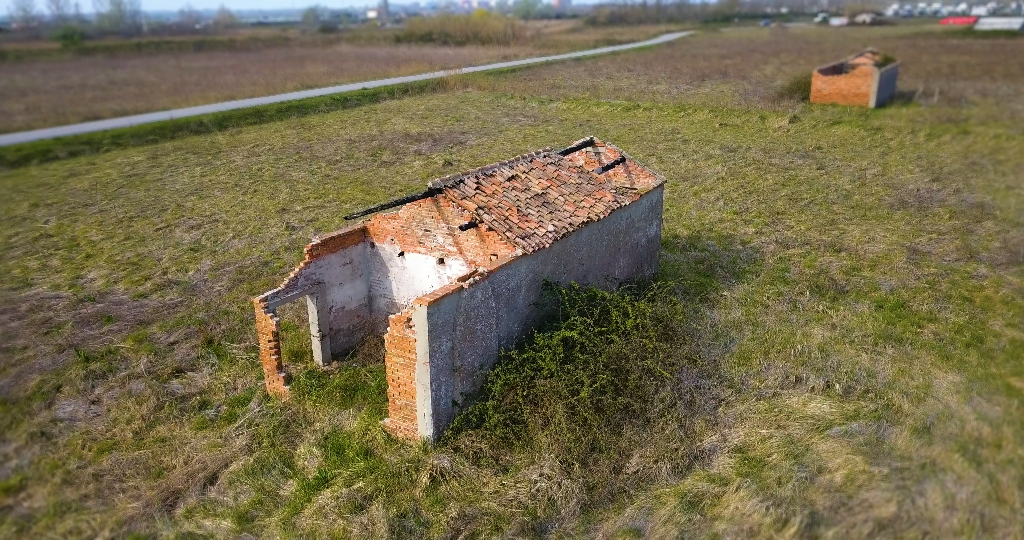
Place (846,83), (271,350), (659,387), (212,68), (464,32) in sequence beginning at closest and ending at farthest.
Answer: (659,387)
(271,350)
(212,68)
(846,83)
(464,32)

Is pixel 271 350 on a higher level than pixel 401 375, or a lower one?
lower

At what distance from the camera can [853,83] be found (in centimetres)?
2370

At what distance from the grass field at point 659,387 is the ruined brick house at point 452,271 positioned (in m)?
0.52

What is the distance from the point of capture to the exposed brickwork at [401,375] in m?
6.84

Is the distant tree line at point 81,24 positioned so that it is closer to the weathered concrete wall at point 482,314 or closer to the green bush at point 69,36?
the green bush at point 69,36

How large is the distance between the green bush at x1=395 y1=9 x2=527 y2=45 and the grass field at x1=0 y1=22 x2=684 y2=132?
46.7 inches

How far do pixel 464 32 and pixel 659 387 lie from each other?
48.8 meters

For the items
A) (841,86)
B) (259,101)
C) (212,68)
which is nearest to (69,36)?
(212,68)

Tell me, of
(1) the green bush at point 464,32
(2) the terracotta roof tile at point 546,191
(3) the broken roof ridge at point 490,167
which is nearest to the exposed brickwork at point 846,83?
(3) the broken roof ridge at point 490,167

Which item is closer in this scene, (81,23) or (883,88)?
(81,23)

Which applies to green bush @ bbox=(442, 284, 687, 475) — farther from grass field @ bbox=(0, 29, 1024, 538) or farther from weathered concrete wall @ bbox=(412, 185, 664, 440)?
weathered concrete wall @ bbox=(412, 185, 664, 440)

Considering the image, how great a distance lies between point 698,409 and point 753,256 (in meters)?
5.68

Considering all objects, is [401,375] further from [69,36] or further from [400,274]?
[69,36]

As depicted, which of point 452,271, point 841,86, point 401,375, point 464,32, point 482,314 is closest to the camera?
point 401,375
